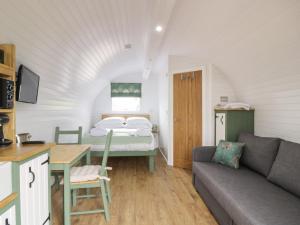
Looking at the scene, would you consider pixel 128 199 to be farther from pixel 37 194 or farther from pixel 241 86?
pixel 241 86

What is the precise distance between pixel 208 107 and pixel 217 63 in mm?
846

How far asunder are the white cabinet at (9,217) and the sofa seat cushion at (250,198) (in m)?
1.54

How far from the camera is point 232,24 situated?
217cm

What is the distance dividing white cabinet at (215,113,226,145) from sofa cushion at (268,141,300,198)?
3.56 ft

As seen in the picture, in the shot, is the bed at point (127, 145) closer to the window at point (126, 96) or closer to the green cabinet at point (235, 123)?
the green cabinet at point (235, 123)

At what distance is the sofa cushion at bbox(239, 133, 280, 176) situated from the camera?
2.12 m

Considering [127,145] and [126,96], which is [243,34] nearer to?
[127,145]

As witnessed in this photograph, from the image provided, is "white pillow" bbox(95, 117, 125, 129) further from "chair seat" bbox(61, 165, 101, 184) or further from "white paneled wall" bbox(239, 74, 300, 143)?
"white paneled wall" bbox(239, 74, 300, 143)

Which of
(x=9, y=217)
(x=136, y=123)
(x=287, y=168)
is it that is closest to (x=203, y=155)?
(x=287, y=168)

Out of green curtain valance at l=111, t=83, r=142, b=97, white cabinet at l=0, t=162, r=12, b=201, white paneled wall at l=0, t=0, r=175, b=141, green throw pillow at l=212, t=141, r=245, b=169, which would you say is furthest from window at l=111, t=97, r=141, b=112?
white cabinet at l=0, t=162, r=12, b=201

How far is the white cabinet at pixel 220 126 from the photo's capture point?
310cm

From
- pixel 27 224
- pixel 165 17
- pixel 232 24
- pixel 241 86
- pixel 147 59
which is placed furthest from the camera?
pixel 147 59

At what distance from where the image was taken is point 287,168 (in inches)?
71.3

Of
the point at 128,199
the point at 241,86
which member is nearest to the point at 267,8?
the point at 241,86
